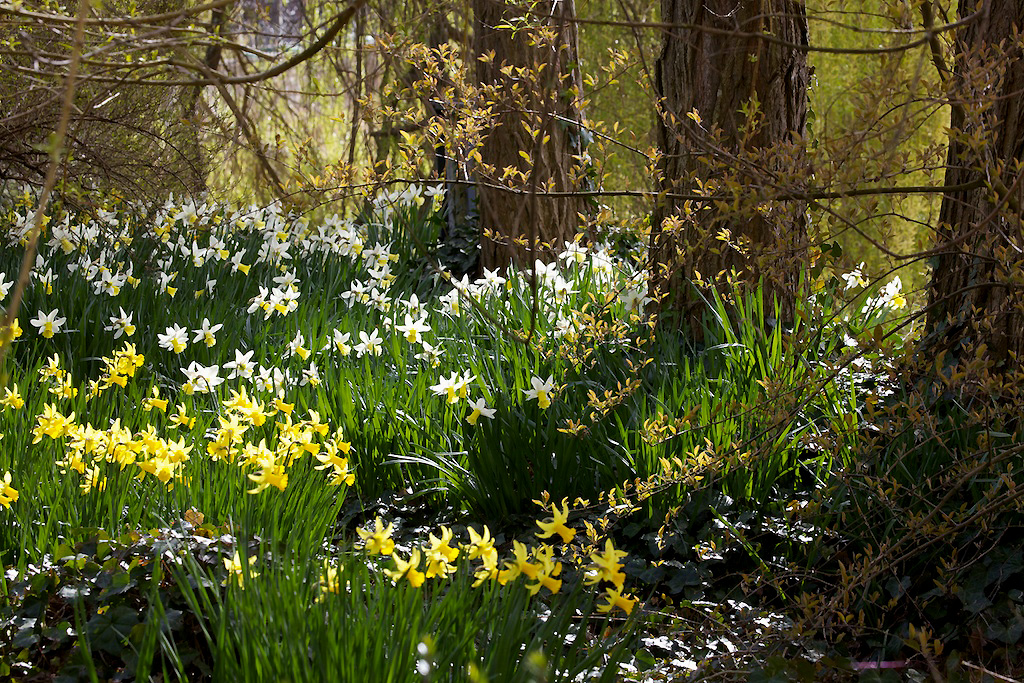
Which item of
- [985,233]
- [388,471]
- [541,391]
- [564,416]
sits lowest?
[388,471]

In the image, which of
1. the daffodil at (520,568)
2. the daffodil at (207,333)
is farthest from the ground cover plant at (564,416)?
the daffodil at (207,333)

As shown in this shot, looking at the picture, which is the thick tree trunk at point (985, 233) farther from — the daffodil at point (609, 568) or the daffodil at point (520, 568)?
the daffodil at point (520, 568)

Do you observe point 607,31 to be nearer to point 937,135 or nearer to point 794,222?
point 937,135

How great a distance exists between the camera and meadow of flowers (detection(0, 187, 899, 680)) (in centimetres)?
159

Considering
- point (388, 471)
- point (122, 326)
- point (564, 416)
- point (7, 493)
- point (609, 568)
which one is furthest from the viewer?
point (122, 326)

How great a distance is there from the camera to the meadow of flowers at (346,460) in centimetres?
159

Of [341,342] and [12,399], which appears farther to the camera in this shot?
[341,342]

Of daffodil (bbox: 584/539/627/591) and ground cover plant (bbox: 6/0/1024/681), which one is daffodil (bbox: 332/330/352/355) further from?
daffodil (bbox: 584/539/627/591)

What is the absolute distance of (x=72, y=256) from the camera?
193 inches

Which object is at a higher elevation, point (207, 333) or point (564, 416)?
point (207, 333)

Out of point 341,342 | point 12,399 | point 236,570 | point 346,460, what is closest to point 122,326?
point 341,342

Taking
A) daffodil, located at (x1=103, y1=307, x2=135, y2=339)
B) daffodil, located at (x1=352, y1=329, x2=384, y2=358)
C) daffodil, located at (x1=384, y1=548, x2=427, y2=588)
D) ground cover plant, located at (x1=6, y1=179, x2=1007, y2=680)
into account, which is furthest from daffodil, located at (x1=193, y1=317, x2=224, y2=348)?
daffodil, located at (x1=384, y1=548, x2=427, y2=588)

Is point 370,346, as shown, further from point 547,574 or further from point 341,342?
point 547,574

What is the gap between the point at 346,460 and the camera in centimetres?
229
